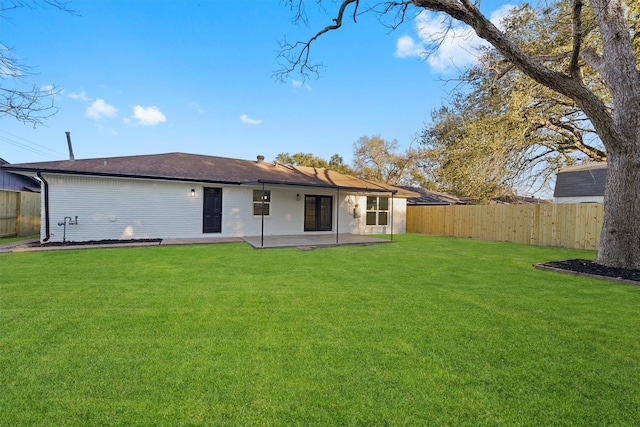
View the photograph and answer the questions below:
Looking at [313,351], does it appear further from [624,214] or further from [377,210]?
[377,210]

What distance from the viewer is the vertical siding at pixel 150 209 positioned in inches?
381

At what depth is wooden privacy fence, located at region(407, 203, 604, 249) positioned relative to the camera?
34.0 ft

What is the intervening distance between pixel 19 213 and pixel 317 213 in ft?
40.3

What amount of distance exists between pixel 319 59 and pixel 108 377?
26.7 ft

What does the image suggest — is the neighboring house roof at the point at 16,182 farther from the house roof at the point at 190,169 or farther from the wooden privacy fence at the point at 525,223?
the wooden privacy fence at the point at 525,223

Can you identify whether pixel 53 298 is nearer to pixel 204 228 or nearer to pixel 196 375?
pixel 196 375

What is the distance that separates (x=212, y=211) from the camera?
1180 cm

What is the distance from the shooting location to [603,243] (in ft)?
22.1

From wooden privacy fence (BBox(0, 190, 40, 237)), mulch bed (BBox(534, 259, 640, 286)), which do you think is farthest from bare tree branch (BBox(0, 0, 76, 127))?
mulch bed (BBox(534, 259, 640, 286))

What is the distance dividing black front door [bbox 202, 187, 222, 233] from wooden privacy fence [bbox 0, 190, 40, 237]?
7.53 metres

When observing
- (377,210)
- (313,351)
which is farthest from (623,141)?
(377,210)

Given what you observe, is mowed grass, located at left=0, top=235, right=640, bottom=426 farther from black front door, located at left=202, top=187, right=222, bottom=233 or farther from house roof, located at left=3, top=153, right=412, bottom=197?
black front door, located at left=202, top=187, right=222, bottom=233

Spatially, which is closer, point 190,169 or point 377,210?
point 190,169

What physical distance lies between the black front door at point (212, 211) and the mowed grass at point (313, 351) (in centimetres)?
630
